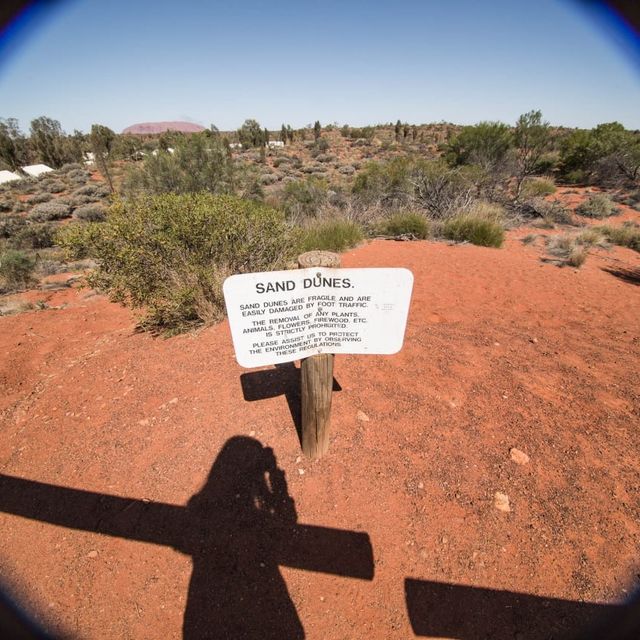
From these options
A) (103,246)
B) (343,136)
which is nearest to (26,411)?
(103,246)

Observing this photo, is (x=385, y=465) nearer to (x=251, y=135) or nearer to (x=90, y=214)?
(x=90, y=214)

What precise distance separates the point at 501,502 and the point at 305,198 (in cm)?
1143

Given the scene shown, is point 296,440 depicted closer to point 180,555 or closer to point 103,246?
point 180,555

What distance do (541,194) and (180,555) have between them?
19.3m

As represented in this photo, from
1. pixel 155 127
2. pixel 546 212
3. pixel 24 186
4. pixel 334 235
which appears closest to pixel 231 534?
pixel 334 235

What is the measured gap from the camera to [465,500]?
2207mm

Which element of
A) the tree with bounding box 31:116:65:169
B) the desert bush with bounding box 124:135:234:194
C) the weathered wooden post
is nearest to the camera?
the weathered wooden post

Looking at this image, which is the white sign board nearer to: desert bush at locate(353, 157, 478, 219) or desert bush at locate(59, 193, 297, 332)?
desert bush at locate(59, 193, 297, 332)

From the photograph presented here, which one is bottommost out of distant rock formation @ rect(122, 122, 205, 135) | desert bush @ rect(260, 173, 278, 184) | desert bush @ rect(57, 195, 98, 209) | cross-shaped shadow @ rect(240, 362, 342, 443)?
desert bush @ rect(57, 195, 98, 209)

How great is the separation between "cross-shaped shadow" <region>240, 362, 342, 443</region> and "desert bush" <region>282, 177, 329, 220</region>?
8.52 meters

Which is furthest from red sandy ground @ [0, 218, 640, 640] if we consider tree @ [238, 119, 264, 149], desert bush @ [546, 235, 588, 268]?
tree @ [238, 119, 264, 149]

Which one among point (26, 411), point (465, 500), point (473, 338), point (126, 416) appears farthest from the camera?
point (473, 338)

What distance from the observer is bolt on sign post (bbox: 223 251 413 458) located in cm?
165

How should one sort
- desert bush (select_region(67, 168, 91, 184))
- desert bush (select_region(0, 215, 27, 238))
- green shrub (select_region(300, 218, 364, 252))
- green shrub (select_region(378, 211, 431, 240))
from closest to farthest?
green shrub (select_region(300, 218, 364, 252)) < green shrub (select_region(378, 211, 431, 240)) < desert bush (select_region(0, 215, 27, 238)) < desert bush (select_region(67, 168, 91, 184))
